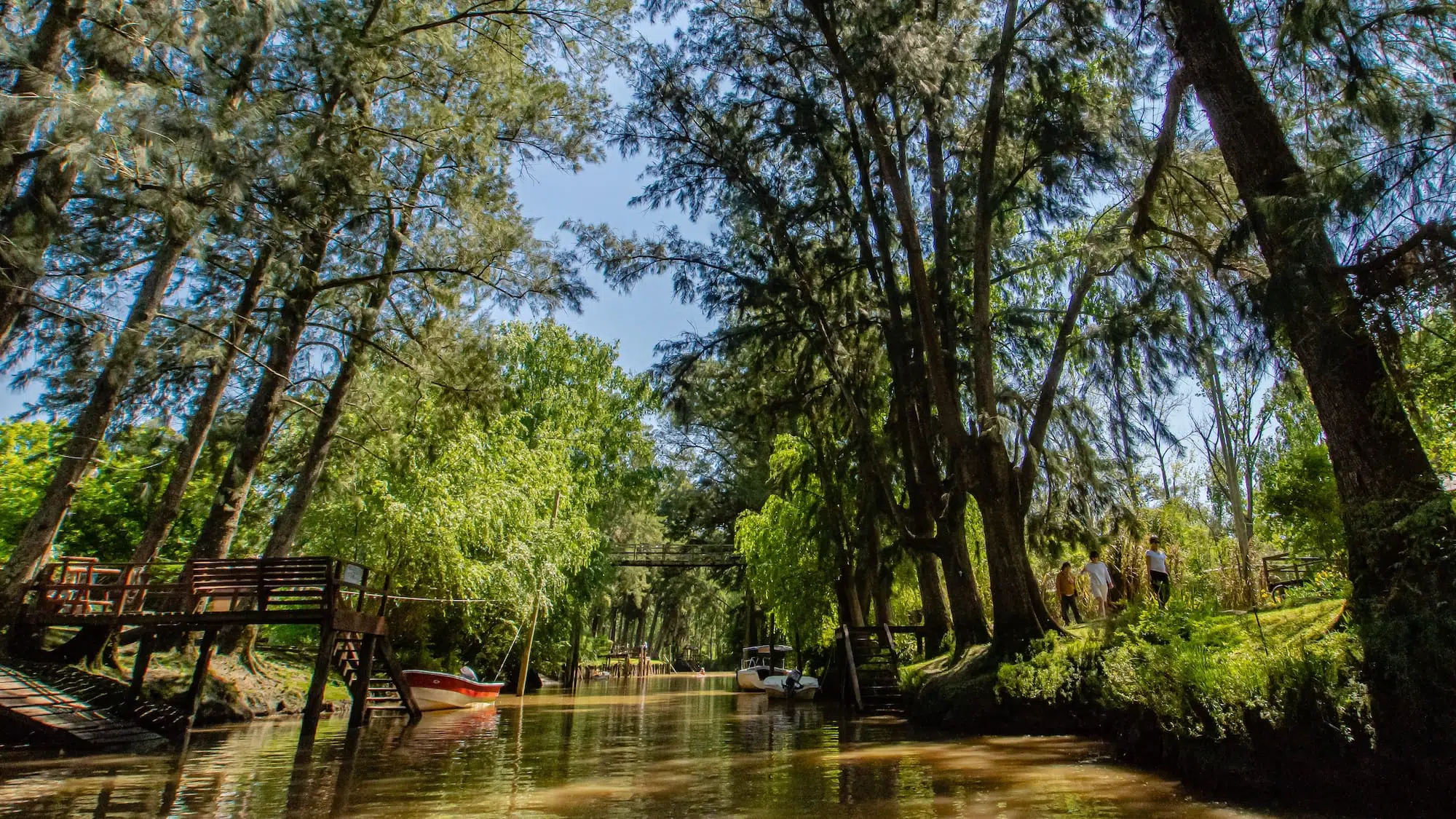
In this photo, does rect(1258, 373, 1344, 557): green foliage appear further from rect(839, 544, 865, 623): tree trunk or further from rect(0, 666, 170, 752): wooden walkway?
rect(0, 666, 170, 752): wooden walkway

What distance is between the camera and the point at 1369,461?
6.09 m

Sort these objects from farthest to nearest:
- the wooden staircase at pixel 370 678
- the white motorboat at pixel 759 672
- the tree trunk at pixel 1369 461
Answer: the white motorboat at pixel 759 672, the wooden staircase at pixel 370 678, the tree trunk at pixel 1369 461

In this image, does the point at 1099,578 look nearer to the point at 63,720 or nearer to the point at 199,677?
the point at 199,677

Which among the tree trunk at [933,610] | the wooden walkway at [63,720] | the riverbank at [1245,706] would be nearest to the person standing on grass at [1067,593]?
the tree trunk at [933,610]

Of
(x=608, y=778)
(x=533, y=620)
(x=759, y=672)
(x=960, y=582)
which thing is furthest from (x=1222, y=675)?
(x=759, y=672)

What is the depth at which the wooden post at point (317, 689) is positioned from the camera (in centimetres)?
1124

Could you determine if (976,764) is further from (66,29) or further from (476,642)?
(476,642)

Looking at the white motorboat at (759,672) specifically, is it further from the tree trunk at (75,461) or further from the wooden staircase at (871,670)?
the tree trunk at (75,461)

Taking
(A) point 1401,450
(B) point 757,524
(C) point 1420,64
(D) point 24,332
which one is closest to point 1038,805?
(A) point 1401,450

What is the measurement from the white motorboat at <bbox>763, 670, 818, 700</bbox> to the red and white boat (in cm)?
940

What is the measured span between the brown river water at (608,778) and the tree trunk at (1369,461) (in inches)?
47.3

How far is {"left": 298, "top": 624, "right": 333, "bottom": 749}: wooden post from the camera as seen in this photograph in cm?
1124

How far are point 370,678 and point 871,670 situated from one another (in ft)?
34.0

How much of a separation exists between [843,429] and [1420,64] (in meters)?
12.7
